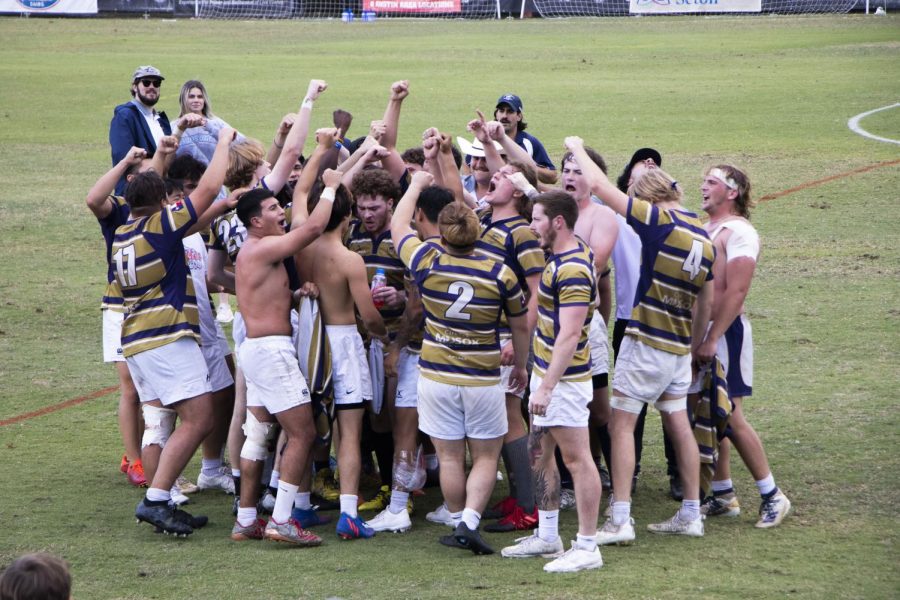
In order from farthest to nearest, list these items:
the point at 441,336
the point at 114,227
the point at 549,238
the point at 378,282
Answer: the point at 114,227 < the point at 378,282 < the point at 441,336 < the point at 549,238

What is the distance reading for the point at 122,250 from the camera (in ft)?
23.6

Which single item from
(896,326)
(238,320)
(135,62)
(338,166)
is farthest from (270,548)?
(135,62)

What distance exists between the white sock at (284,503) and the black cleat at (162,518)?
1.95 feet

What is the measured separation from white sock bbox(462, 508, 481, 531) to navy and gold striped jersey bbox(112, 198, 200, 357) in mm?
2038

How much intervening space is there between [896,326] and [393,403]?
573 cm

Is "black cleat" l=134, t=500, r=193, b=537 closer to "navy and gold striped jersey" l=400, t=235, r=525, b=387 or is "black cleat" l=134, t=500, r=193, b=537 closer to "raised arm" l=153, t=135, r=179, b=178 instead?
"navy and gold striped jersey" l=400, t=235, r=525, b=387

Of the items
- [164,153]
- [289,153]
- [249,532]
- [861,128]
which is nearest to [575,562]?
[249,532]

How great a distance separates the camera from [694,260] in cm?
684

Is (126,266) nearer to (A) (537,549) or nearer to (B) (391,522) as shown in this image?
(B) (391,522)

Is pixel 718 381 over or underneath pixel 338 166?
underneath

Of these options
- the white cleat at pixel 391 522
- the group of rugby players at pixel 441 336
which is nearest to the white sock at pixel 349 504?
the group of rugby players at pixel 441 336

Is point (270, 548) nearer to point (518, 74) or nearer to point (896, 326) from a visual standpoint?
point (896, 326)

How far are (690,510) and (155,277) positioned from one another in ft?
11.5

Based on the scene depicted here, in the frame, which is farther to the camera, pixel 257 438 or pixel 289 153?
pixel 289 153
